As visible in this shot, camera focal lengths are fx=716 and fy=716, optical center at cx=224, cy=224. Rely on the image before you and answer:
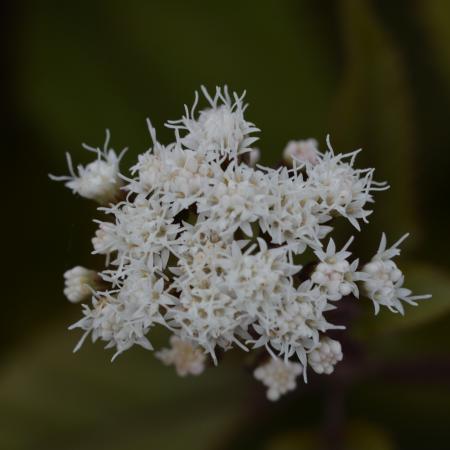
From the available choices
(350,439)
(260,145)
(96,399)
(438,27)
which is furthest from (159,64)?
(350,439)

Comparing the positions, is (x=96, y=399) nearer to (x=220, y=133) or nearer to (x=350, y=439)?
(x=350, y=439)

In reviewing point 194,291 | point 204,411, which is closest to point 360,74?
point 194,291

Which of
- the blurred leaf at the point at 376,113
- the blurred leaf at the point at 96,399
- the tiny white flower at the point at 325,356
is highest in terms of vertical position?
the blurred leaf at the point at 376,113

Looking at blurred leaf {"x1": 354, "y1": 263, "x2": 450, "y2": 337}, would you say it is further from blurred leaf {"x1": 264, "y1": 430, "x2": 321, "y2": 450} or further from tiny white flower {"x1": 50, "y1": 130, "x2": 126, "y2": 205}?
tiny white flower {"x1": 50, "y1": 130, "x2": 126, "y2": 205}

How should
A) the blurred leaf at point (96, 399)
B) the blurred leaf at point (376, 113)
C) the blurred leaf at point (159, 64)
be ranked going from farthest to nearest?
the blurred leaf at point (159, 64) < the blurred leaf at point (96, 399) < the blurred leaf at point (376, 113)

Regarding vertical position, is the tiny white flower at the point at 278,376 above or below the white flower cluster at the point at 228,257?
below

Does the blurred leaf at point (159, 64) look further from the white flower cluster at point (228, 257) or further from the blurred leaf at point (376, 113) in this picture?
the white flower cluster at point (228, 257)

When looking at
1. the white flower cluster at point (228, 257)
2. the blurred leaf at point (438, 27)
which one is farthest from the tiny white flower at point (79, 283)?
the blurred leaf at point (438, 27)

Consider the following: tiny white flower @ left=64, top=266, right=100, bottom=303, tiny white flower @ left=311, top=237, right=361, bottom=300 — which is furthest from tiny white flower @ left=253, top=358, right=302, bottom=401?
tiny white flower @ left=64, top=266, right=100, bottom=303
